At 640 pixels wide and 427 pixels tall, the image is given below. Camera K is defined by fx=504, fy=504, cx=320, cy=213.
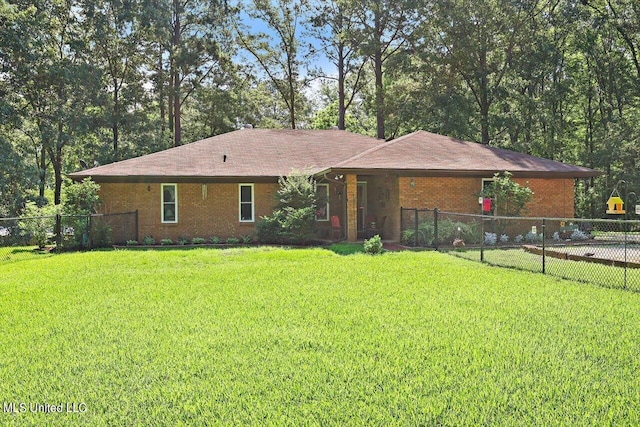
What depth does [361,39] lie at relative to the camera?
31.3 meters

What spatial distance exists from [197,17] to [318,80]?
9554 mm

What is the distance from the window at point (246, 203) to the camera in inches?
755

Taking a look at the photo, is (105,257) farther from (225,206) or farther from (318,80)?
(318,80)

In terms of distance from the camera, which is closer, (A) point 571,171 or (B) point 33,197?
(A) point 571,171

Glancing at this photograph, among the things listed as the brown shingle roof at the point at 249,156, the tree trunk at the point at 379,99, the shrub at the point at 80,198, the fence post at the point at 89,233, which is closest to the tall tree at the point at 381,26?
the tree trunk at the point at 379,99

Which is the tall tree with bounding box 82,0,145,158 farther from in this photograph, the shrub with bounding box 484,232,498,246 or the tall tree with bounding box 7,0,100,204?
the shrub with bounding box 484,232,498,246

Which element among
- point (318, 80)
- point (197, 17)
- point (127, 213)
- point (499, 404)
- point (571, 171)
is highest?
point (197, 17)

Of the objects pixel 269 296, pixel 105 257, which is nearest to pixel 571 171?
pixel 269 296

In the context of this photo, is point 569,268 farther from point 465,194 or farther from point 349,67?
point 349,67

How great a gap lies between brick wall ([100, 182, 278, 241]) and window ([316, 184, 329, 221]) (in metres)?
1.74

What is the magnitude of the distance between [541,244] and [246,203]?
10371mm

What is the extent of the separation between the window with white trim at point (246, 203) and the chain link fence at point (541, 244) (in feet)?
19.3

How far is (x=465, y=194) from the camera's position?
18.1 metres

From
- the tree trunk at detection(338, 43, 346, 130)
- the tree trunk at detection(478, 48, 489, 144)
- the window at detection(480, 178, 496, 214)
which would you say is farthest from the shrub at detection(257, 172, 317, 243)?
the tree trunk at detection(338, 43, 346, 130)
